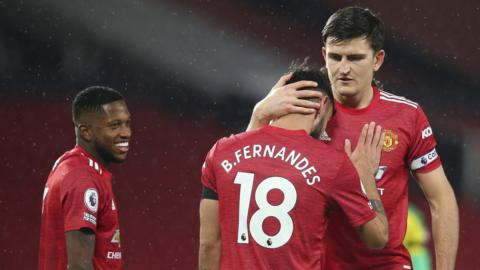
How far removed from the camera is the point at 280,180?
218 cm

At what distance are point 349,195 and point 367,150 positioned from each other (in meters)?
0.38

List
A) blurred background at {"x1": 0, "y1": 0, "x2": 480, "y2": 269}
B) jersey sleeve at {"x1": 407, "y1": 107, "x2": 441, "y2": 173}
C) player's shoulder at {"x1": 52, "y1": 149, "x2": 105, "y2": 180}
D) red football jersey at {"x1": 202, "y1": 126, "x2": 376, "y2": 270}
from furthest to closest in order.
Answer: blurred background at {"x1": 0, "y1": 0, "x2": 480, "y2": 269} < jersey sleeve at {"x1": 407, "y1": 107, "x2": 441, "y2": 173} < player's shoulder at {"x1": 52, "y1": 149, "x2": 105, "y2": 180} < red football jersey at {"x1": 202, "y1": 126, "x2": 376, "y2": 270}

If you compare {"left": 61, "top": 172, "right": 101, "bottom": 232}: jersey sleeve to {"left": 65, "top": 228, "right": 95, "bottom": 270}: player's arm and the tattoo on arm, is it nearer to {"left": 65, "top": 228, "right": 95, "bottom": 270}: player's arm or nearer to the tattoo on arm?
{"left": 65, "top": 228, "right": 95, "bottom": 270}: player's arm

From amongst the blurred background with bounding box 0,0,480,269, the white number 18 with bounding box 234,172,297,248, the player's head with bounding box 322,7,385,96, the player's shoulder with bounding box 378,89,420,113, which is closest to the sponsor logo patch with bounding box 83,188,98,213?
the white number 18 with bounding box 234,172,297,248

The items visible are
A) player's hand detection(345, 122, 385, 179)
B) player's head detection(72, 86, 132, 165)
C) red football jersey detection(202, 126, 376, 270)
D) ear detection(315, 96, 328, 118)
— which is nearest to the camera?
red football jersey detection(202, 126, 376, 270)

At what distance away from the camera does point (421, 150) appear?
2.71 m

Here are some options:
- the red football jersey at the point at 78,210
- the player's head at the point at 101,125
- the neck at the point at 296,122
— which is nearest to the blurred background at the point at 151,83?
the player's head at the point at 101,125

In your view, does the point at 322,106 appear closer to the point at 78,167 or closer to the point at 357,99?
the point at 357,99

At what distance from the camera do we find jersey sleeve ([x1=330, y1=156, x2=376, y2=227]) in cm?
218

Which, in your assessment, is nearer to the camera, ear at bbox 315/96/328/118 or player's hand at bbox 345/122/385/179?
ear at bbox 315/96/328/118

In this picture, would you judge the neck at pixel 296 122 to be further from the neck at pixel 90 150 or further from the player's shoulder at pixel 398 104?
the neck at pixel 90 150

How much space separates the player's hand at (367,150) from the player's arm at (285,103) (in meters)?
0.29

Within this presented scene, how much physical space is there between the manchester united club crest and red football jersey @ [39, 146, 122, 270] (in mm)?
854

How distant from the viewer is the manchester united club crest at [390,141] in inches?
105
